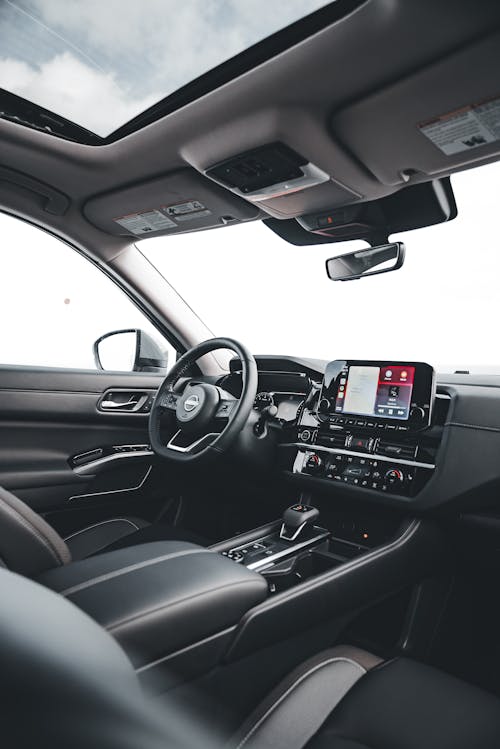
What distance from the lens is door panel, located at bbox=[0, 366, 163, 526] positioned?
7.96 ft

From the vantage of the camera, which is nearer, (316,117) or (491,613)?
(316,117)

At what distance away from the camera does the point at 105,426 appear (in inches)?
106

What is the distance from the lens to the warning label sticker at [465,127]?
1570 mm

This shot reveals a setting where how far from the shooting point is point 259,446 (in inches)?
89.6

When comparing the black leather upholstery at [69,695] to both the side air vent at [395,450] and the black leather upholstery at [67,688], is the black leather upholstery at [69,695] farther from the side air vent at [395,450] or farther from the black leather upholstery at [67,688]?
the side air vent at [395,450]

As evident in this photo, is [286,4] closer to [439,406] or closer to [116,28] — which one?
[116,28]

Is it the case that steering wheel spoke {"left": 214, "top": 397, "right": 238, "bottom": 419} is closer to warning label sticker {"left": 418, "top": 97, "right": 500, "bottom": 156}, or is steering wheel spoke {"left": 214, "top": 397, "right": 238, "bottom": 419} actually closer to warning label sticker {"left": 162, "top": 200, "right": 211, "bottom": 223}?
warning label sticker {"left": 162, "top": 200, "right": 211, "bottom": 223}

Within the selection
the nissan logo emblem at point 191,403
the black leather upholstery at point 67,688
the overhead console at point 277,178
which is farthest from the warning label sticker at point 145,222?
the black leather upholstery at point 67,688

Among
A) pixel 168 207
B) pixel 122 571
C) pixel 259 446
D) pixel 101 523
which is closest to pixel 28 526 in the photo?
pixel 122 571

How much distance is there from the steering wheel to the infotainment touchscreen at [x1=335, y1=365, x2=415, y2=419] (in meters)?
0.38

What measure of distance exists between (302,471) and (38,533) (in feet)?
3.87

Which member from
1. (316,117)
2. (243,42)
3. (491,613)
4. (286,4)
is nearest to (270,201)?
(316,117)

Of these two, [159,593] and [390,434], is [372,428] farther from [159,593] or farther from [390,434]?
[159,593]

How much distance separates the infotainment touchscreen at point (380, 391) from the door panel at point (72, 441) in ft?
3.49
